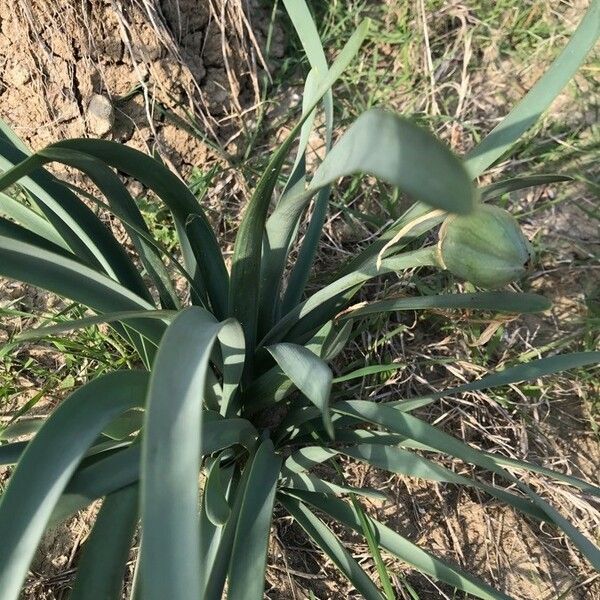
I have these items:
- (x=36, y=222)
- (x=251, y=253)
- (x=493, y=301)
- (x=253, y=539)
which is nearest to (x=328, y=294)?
(x=251, y=253)

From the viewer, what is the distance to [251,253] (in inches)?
35.6

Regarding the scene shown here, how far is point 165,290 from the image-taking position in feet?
3.32

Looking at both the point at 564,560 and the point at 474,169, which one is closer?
the point at 474,169

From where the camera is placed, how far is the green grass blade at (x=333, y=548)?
954mm

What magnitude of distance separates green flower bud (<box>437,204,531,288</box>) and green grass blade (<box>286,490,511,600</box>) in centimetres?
45

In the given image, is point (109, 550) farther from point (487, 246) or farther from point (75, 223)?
point (487, 246)

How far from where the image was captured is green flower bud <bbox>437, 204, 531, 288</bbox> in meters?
0.76

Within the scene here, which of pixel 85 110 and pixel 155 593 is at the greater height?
pixel 85 110

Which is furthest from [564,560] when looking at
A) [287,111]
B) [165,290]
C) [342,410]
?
[287,111]

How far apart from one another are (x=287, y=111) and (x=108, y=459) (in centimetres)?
107

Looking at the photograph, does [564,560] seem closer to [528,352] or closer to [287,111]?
[528,352]

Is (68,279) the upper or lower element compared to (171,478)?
upper

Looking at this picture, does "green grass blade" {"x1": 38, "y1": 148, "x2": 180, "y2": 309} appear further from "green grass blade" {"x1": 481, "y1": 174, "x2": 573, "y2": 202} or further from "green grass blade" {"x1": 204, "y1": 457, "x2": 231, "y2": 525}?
"green grass blade" {"x1": 481, "y1": 174, "x2": 573, "y2": 202}

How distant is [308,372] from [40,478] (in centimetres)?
32
